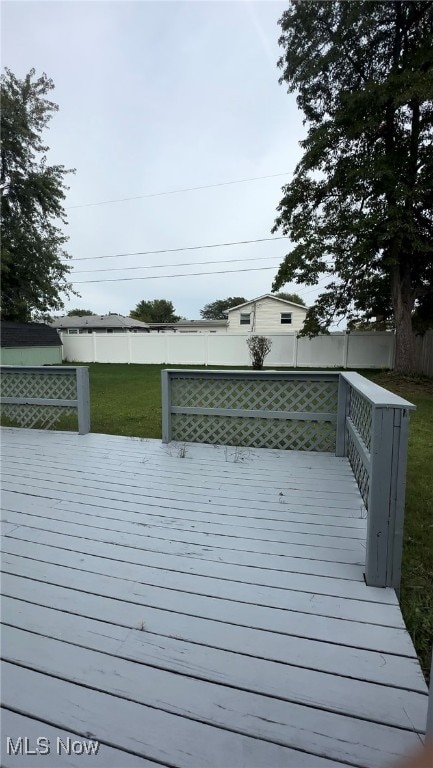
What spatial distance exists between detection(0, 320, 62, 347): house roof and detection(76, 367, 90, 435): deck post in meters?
11.1

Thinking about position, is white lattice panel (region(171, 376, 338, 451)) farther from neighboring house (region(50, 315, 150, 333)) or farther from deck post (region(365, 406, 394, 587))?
neighboring house (region(50, 315, 150, 333))

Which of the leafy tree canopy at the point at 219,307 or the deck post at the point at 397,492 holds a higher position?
the leafy tree canopy at the point at 219,307

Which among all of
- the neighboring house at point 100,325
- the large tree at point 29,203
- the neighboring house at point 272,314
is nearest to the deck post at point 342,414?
the large tree at point 29,203

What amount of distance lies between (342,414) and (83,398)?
2917mm

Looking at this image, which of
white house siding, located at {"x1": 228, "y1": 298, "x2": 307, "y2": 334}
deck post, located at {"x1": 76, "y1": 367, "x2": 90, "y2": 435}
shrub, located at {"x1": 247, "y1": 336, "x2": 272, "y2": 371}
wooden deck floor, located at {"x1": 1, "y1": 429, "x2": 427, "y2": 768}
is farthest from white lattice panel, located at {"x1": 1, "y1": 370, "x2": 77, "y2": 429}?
white house siding, located at {"x1": 228, "y1": 298, "x2": 307, "y2": 334}

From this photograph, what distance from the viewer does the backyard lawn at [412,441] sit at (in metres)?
1.59

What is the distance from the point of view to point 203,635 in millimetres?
1311

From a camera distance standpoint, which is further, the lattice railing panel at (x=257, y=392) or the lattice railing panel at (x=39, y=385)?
the lattice railing panel at (x=39, y=385)

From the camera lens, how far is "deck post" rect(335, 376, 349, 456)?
3.37m

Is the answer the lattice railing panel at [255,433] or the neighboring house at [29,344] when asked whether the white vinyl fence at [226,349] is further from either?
the lattice railing panel at [255,433]

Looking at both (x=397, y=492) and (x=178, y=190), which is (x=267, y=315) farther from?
(x=397, y=492)

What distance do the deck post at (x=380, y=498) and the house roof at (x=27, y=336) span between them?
1461 centimetres

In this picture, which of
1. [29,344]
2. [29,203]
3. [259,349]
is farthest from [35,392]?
[29,203]

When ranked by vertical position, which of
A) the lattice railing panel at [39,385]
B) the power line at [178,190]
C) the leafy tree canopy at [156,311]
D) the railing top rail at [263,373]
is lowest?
the lattice railing panel at [39,385]
